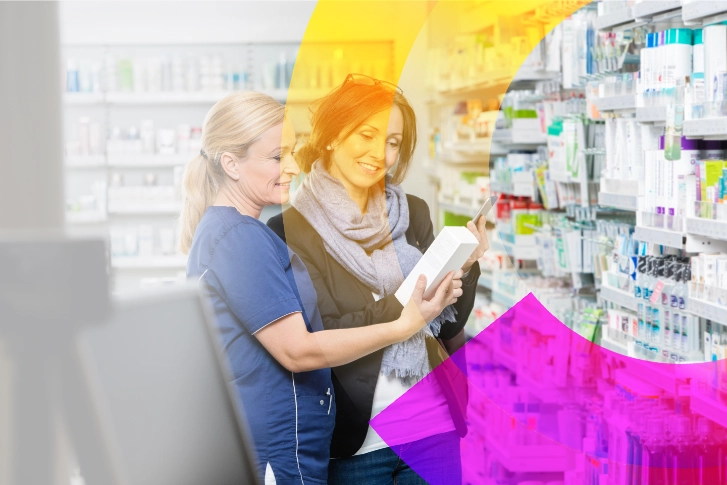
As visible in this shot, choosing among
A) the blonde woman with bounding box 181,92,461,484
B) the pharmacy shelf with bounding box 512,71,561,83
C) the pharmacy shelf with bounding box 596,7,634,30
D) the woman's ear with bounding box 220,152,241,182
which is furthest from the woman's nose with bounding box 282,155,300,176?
the pharmacy shelf with bounding box 512,71,561,83

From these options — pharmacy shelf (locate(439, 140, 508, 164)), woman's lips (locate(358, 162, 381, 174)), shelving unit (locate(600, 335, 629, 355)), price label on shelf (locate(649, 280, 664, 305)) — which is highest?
pharmacy shelf (locate(439, 140, 508, 164))

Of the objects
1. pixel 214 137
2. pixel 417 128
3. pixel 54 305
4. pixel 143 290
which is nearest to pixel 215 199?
pixel 214 137

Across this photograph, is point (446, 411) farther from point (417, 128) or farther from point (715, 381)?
point (715, 381)

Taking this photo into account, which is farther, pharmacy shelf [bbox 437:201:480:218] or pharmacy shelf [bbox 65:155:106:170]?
pharmacy shelf [bbox 65:155:106:170]

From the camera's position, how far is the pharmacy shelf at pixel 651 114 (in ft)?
7.26

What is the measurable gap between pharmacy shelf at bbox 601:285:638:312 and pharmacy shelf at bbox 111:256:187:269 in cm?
355

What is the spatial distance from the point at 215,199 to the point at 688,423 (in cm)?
112

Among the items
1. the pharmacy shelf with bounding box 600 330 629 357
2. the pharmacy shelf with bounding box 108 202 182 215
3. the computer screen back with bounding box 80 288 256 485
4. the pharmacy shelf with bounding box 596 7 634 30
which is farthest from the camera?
the pharmacy shelf with bounding box 108 202 182 215

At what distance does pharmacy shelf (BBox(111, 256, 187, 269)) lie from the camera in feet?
18.2

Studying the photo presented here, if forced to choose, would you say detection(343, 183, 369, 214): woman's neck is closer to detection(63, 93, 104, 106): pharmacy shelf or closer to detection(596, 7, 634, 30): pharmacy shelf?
detection(596, 7, 634, 30): pharmacy shelf

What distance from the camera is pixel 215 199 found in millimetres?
1288

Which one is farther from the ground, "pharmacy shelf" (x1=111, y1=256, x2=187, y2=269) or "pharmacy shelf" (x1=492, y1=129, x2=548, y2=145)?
"pharmacy shelf" (x1=492, y1=129, x2=548, y2=145)

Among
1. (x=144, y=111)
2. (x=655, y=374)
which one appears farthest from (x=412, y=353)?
(x=144, y=111)

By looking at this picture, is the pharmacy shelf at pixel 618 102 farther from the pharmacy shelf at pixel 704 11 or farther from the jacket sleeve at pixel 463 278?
the jacket sleeve at pixel 463 278
